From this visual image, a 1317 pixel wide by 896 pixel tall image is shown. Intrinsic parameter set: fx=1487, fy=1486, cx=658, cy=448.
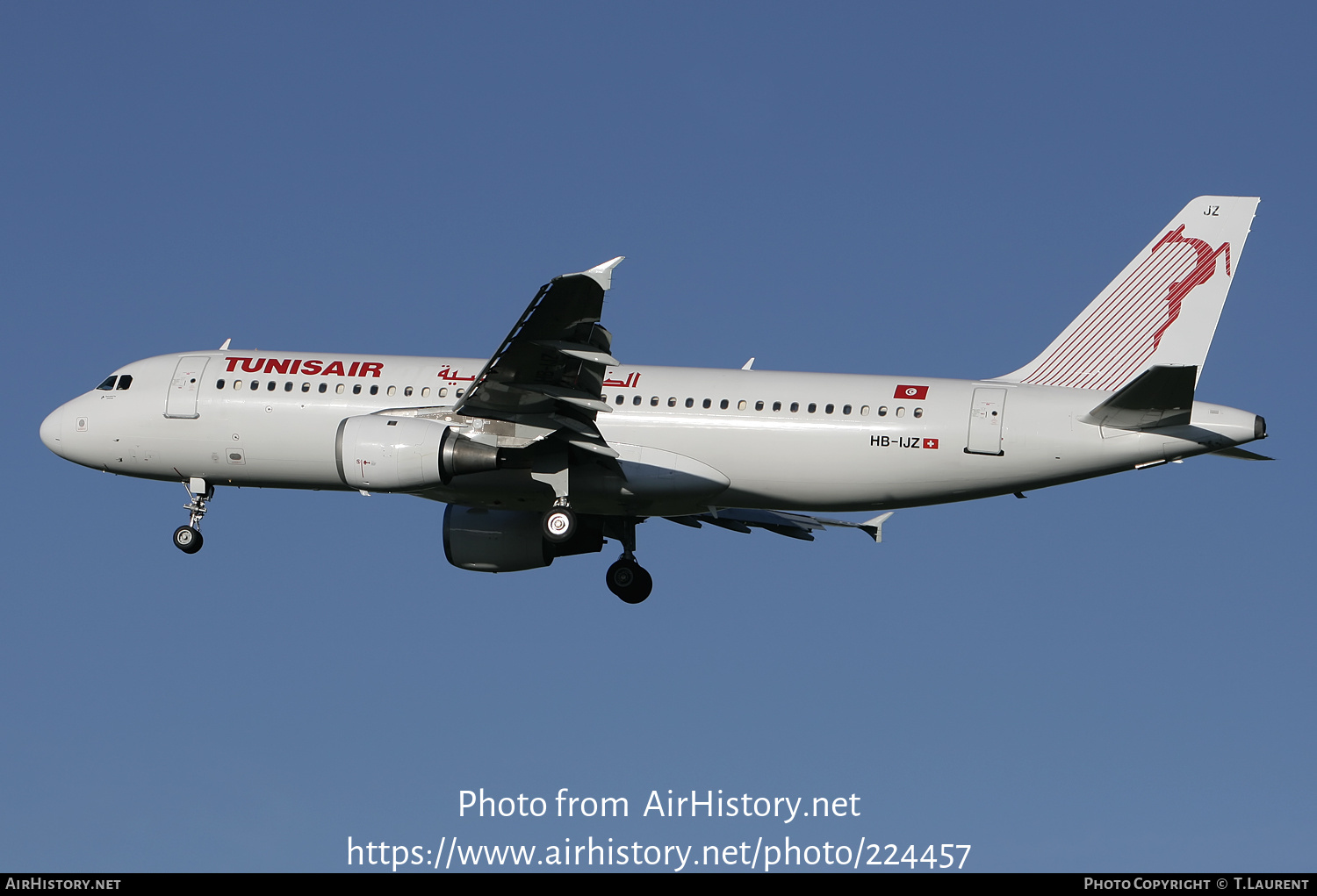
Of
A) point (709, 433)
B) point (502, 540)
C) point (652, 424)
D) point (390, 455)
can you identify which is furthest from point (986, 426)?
point (390, 455)

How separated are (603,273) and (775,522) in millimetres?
13383

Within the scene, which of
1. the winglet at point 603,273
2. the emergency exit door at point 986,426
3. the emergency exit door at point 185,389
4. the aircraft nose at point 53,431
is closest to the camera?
the winglet at point 603,273

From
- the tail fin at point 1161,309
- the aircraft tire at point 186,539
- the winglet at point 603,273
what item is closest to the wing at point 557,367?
the winglet at point 603,273

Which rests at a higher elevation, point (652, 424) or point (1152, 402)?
point (652, 424)

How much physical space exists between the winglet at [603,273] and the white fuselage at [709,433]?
633 centimetres

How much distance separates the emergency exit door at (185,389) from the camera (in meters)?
35.4

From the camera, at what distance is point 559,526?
32594 millimetres

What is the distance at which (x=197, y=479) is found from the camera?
3572cm

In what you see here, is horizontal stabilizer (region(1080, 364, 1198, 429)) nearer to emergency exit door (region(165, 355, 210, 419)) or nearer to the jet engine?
the jet engine

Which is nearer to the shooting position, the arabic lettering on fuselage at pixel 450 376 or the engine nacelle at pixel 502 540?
the arabic lettering on fuselage at pixel 450 376

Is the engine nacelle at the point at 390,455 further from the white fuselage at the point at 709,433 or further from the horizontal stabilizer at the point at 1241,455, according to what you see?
the horizontal stabilizer at the point at 1241,455

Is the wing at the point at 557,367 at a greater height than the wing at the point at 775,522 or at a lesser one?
lesser

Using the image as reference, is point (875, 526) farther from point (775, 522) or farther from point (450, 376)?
point (450, 376)

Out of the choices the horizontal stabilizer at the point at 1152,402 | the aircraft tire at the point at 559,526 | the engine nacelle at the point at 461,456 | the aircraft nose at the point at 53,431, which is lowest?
the aircraft tire at the point at 559,526
